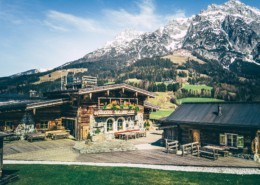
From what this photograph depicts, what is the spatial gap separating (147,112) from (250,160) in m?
17.3

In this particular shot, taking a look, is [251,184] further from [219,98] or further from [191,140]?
[219,98]

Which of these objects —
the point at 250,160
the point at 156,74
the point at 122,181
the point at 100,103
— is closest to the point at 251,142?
the point at 250,160

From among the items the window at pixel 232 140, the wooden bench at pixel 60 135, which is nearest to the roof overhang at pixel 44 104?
the wooden bench at pixel 60 135

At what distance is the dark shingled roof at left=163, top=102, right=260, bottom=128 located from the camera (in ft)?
63.6

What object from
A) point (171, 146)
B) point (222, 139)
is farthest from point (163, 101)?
point (222, 139)

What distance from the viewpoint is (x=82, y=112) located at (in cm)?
2722

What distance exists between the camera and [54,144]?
78.7 feet

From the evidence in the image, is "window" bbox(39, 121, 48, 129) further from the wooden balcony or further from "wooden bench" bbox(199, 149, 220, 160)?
"wooden bench" bbox(199, 149, 220, 160)

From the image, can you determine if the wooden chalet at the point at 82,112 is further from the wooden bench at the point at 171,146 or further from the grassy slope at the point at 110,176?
the grassy slope at the point at 110,176

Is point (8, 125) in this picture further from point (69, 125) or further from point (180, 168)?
point (180, 168)

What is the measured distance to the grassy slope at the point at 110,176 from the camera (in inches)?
523

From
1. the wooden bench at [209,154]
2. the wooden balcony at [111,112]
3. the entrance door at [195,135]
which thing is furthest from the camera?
the wooden balcony at [111,112]

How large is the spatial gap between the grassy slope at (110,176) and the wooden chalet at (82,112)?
36.1 ft

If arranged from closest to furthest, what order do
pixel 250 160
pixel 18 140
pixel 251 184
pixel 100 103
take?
pixel 251 184, pixel 250 160, pixel 18 140, pixel 100 103
